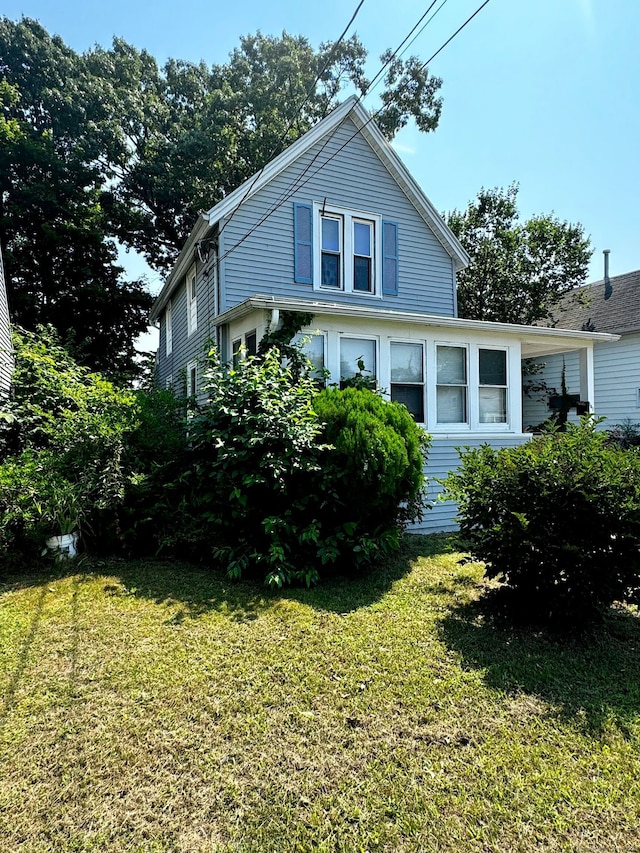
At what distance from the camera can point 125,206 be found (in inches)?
762

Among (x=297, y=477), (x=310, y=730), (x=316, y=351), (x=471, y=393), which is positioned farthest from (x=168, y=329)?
(x=310, y=730)

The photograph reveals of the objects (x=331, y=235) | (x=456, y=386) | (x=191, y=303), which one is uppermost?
(x=331, y=235)

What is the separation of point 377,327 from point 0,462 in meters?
5.88

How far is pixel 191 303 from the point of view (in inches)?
446

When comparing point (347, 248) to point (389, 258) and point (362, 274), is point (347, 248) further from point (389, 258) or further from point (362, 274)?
point (389, 258)

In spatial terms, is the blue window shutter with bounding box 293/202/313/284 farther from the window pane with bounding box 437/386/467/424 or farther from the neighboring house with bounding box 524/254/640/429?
the neighboring house with bounding box 524/254/640/429

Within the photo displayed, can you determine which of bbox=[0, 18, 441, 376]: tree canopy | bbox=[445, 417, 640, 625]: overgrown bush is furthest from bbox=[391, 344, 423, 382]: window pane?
bbox=[0, 18, 441, 376]: tree canopy

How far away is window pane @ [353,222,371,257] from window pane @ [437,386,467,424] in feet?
13.7

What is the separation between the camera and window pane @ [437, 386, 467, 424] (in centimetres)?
810

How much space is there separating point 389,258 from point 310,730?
32.7 ft

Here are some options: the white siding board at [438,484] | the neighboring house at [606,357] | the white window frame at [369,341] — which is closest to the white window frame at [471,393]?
the white siding board at [438,484]

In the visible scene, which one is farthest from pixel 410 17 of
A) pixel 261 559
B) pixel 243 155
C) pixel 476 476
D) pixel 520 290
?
pixel 243 155

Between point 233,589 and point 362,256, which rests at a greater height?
point 362,256

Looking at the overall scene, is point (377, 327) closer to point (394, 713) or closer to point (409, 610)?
point (409, 610)
